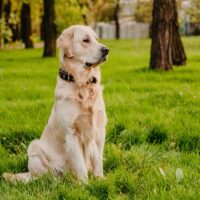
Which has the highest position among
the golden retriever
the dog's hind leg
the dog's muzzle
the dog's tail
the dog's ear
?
the dog's ear

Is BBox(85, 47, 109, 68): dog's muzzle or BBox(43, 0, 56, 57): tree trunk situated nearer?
BBox(85, 47, 109, 68): dog's muzzle

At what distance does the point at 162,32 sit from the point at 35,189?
8.18 metres

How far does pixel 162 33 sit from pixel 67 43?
299 inches

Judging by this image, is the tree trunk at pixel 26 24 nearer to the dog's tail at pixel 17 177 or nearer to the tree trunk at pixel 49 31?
the tree trunk at pixel 49 31

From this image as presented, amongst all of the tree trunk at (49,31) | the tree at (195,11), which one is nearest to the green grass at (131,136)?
the tree trunk at (49,31)

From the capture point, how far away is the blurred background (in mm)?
21534

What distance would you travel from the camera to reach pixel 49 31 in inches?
814

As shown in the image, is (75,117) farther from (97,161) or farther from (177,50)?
(177,50)

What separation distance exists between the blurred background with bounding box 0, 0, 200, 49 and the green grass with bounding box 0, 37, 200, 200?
397cm

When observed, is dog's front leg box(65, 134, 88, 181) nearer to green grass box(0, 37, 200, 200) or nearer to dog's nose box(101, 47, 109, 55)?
green grass box(0, 37, 200, 200)

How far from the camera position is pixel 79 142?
16.3 ft

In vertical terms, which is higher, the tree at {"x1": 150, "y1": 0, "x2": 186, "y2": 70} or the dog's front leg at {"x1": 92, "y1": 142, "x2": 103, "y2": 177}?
the tree at {"x1": 150, "y1": 0, "x2": 186, "y2": 70}

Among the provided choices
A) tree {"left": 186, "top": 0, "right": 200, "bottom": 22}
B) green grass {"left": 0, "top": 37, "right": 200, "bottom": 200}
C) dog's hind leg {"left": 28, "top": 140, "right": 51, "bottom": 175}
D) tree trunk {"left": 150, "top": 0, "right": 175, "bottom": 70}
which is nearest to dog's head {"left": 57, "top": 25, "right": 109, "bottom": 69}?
dog's hind leg {"left": 28, "top": 140, "right": 51, "bottom": 175}

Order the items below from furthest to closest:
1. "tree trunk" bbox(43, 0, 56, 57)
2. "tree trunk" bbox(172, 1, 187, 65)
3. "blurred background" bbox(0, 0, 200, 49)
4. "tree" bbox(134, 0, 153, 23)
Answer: "tree" bbox(134, 0, 153, 23)
"blurred background" bbox(0, 0, 200, 49)
"tree trunk" bbox(43, 0, 56, 57)
"tree trunk" bbox(172, 1, 187, 65)
